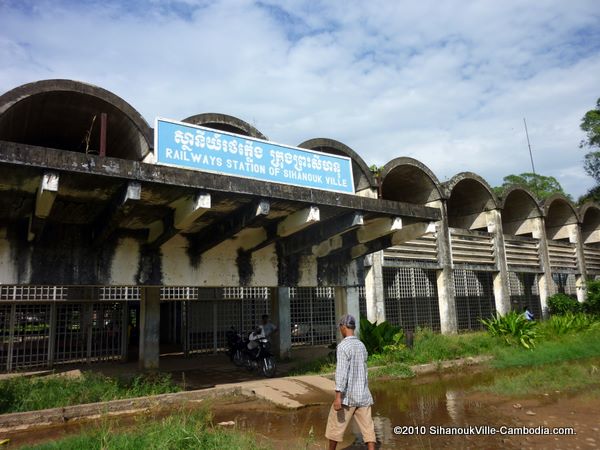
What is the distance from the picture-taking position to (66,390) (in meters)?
7.29

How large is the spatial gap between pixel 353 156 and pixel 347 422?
9864 millimetres

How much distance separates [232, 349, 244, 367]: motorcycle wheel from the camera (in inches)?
435

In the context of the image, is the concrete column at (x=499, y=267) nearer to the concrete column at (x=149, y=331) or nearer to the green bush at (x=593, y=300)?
the green bush at (x=593, y=300)

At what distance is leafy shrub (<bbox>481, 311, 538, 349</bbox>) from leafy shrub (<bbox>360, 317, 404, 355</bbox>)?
374cm

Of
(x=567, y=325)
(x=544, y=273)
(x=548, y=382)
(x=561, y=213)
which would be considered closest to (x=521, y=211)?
(x=544, y=273)

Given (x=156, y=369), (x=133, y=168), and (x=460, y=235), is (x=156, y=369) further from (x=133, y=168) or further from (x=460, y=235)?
(x=460, y=235)

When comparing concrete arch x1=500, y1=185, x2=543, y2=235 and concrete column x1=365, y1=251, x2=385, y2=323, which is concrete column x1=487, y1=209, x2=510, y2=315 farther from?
concrete column x1=365, y1=251, x2=385, y2=323

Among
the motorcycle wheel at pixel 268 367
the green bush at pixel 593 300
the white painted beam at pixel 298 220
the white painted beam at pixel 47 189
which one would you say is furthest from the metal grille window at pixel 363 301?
the green bush at pixel 593 300

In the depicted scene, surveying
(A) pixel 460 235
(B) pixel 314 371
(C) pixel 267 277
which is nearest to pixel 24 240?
(C) pixel 267 277

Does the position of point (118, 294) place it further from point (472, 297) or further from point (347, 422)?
point (472, 297)

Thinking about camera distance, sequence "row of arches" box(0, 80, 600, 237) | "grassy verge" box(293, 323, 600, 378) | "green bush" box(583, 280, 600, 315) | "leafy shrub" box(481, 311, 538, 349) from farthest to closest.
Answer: "green bush" box(583, 280, 600, 315), "leafy shrub" box(481, 311, 538, 349), "grassy verge" box(293, 323, 600, 378), "row of arches" box(0, 80, 600, 237)

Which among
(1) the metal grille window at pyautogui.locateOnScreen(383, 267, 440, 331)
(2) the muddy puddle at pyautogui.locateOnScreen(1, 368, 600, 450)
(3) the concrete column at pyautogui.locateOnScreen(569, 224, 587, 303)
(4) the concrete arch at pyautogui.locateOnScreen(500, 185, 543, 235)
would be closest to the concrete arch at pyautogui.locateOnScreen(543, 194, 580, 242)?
(3) the concrete column at pyautogui.locateOnScreen(569, 224, 587, 303)

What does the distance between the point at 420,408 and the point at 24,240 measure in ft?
20.9

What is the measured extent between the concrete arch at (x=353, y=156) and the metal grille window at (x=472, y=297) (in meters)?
6.17
